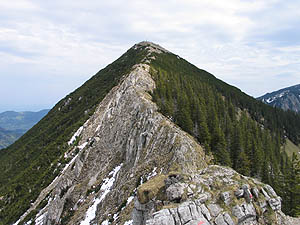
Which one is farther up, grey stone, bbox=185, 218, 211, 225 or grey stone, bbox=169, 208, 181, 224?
grey stone, bbox=169, 208, 181, 224

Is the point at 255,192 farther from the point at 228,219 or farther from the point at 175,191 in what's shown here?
the point at 175,191

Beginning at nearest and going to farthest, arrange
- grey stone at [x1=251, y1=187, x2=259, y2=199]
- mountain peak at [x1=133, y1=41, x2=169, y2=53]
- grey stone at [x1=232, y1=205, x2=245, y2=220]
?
grey stone at [x1=232, y1=205, x2=245, y2=220] → grey stone at [x1=251, y1=187, x2=259, y2=199] → mountain peak at [x1=133, y1=41, x2=169, y2=53]

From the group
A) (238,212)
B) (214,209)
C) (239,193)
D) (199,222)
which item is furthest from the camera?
(239,193)

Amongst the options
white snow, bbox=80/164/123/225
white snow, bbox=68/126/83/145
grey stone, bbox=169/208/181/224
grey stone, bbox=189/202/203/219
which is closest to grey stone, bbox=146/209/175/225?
grey stone, bbox=169/208/181/224

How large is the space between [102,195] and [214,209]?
2232 cm

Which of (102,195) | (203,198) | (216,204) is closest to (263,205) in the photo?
(216,204)

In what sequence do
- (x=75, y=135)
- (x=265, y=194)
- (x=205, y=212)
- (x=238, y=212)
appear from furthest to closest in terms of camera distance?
1. (x=75, y=135)
2. (x=265, y=194)
3. (x=238, y=212)
4. (x=205, y=212)

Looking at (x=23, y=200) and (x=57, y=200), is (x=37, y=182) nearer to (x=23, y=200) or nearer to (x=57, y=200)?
(x=23, y=200)

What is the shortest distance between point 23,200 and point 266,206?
206 feet

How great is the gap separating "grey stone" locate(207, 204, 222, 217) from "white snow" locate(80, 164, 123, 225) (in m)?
20.8

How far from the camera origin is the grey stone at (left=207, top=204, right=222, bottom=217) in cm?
1482

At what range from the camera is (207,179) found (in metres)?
17.5

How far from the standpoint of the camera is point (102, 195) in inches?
1304

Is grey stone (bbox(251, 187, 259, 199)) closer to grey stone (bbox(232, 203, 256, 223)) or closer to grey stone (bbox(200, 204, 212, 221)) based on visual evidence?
grey stone (bbox(232, 203, 256, 223))
